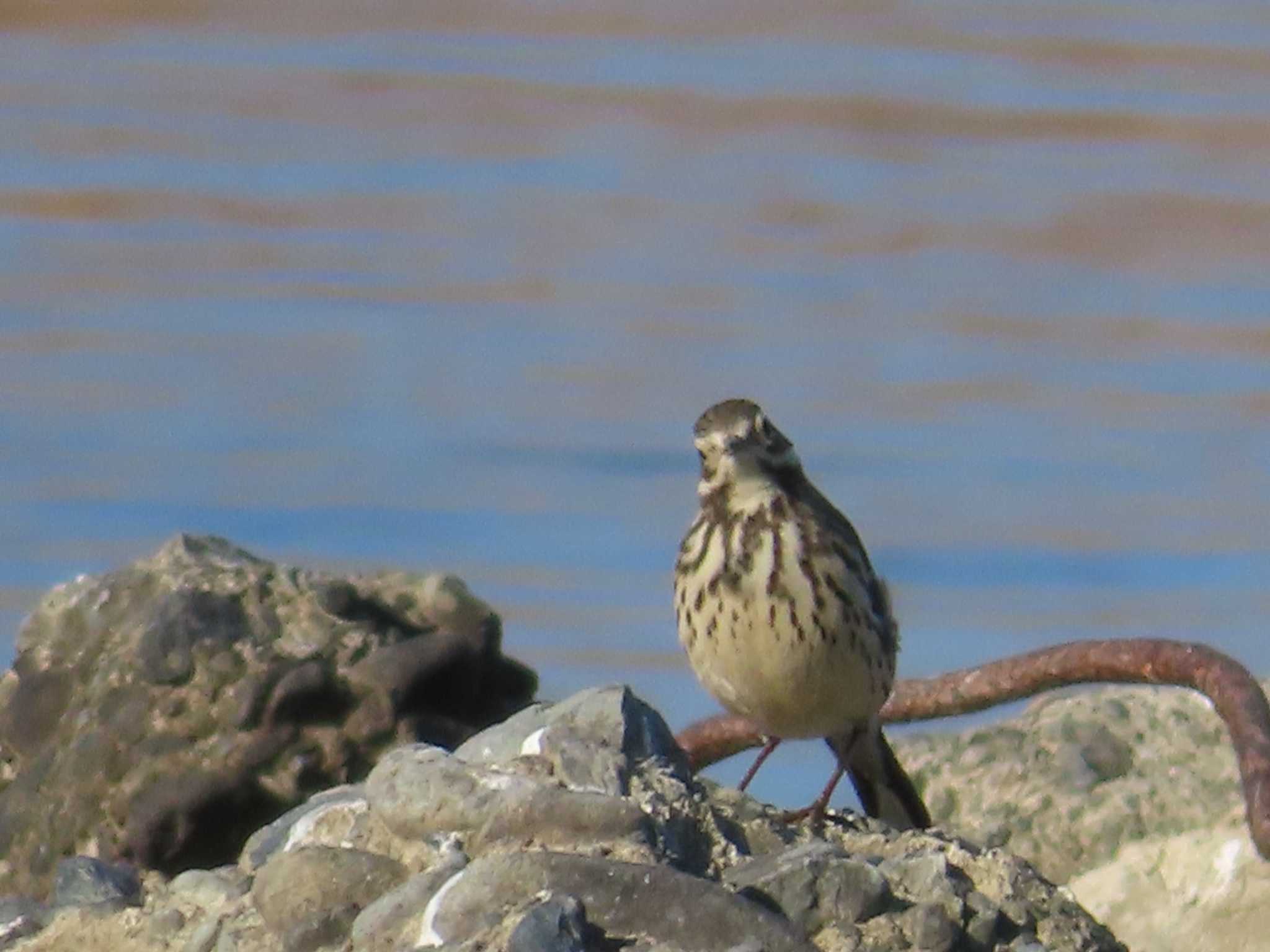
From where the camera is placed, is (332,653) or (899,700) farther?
(899,700)

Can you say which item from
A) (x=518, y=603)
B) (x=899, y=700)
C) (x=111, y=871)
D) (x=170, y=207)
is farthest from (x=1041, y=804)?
(x=170, y=207)

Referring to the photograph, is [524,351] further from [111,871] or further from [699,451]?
[111,871]

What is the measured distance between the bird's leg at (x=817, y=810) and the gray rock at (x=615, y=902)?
0.82 meters

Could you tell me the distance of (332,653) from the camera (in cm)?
730

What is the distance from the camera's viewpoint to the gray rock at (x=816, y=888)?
5.73 meters

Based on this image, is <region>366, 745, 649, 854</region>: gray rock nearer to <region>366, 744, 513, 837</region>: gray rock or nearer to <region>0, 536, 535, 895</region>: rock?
<region>366, 744, 513, 837</region>: gray rock

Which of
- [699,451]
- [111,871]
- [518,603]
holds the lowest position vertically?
[518,603]

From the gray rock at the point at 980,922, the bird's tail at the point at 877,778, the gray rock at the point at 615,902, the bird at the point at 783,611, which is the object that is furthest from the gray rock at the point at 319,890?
the bird's tail at the point at 877,778

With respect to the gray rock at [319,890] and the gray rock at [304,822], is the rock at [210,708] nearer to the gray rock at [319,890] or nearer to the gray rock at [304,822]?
the gray rock at [304,822]

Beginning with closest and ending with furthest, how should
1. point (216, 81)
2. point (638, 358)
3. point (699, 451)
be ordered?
point (699, 451)
point (638, 358)
point (216, 81)

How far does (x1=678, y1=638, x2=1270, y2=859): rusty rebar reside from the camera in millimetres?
7430

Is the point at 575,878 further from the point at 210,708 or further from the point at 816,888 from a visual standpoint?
the point at 210,708

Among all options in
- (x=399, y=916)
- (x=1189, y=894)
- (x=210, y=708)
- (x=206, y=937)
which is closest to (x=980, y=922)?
(x=399, y=916)

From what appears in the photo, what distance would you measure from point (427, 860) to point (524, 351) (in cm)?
1040
